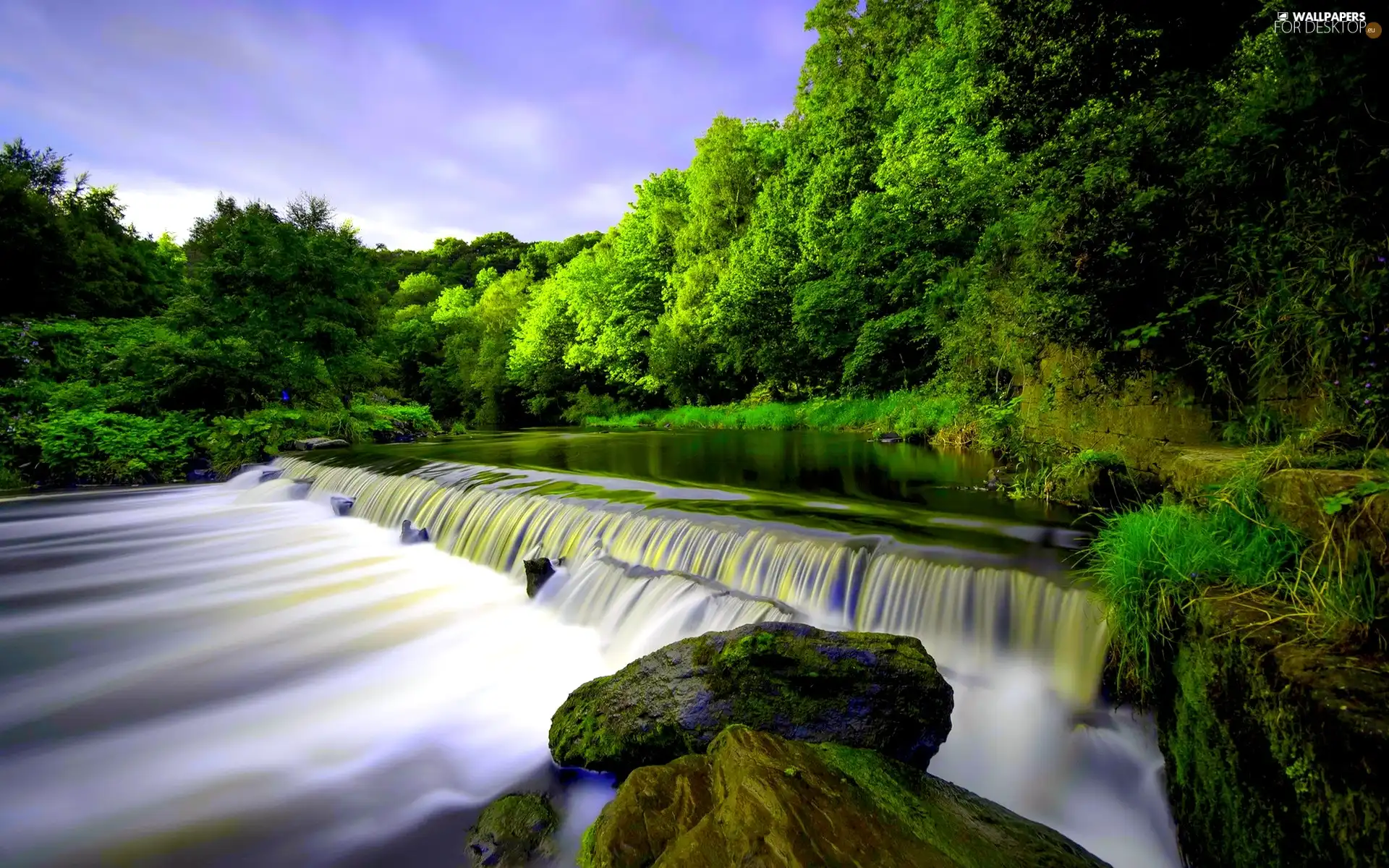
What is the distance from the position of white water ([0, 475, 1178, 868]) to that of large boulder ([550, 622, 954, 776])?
44 centimetres

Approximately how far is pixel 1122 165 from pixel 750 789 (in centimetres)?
573

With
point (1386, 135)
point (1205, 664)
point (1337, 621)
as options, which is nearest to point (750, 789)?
point (1205, 664)

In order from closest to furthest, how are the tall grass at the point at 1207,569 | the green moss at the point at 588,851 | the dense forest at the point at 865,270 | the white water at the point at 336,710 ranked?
the green moss at the point at 588,851
the tall grass at the point at 1207,569
the white water at the point at 336,710
the dense forest at the point at 865,270

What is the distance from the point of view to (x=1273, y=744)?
1.77 meters

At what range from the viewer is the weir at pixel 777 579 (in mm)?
3527

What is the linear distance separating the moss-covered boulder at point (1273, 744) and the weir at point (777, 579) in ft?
2.89

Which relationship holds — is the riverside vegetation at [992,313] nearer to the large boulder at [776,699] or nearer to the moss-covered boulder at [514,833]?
the large boulder at [776,699]

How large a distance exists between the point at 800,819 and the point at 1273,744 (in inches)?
61.7

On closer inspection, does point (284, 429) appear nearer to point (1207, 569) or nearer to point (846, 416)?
point (846, 416)

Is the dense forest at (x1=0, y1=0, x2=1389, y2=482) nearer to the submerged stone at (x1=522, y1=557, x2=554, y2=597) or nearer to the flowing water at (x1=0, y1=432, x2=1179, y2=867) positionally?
the flowing water at (x1=0, y1=432, x2=1179, y2=867)

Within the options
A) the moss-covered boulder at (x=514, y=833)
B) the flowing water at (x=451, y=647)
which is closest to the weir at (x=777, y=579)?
the flowing water at (x=451, y=647)

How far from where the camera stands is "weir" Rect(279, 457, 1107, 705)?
353 centimetres

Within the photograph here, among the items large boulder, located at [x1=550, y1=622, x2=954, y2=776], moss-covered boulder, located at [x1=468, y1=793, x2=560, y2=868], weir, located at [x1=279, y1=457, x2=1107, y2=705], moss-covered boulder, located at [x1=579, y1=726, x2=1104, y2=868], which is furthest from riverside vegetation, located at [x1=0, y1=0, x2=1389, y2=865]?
moss-covered boulder, located at [x1=468, y1=793, x2=560, y2=868]

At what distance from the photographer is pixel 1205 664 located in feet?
7.09
